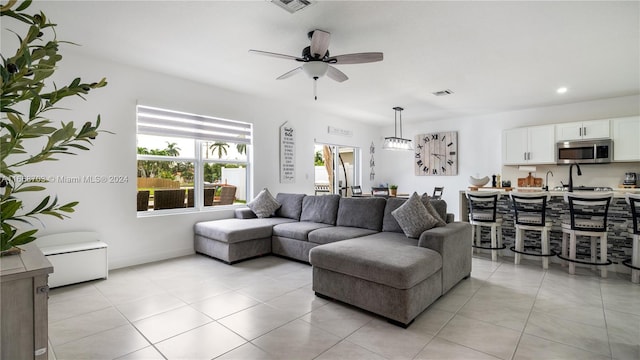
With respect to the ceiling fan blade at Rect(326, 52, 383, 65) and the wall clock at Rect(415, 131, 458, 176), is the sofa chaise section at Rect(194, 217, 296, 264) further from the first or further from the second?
the wall clock at Rect(415, 131, 458, 176)

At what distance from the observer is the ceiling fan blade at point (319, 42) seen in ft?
9.34

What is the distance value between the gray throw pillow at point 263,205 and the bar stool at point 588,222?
4047 millimetres

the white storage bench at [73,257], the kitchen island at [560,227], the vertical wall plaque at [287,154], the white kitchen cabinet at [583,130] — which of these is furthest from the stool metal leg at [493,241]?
the white storage bench at [73,257]

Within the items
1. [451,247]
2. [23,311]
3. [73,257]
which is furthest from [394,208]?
[73,257]

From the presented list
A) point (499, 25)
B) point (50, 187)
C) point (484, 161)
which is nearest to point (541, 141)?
point (484, 161)

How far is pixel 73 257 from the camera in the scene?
3.34 m

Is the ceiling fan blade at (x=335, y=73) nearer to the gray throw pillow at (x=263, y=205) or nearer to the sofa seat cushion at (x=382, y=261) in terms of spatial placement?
the sofa seat cushion at (x=382, y=261)

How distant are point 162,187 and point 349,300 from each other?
330cm

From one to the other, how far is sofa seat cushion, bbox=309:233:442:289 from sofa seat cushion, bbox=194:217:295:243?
1495mm

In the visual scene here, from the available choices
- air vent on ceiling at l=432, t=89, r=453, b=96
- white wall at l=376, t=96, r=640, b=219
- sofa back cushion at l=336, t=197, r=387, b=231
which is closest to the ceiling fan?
sofa back cushion at l=336, t=197, r=387, b=231

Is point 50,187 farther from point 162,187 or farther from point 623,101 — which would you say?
point 623,101

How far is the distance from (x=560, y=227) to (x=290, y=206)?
3.88 meters

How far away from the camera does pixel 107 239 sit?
12.9ft

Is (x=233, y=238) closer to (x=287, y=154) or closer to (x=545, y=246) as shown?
(x=287, y=154)
